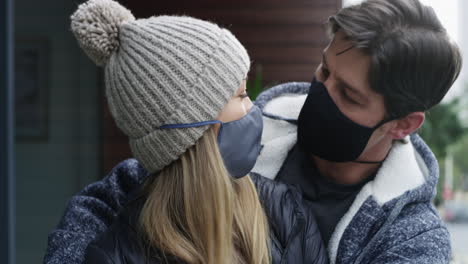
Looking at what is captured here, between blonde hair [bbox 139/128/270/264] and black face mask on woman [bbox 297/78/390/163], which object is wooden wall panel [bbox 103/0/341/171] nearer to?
black face mask on woman [bbox 297/78/390/163]

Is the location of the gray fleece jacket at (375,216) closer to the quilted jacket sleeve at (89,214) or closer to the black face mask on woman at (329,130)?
the quilted jacket sleeve at (89,214)

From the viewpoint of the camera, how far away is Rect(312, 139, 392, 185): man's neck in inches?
71.9

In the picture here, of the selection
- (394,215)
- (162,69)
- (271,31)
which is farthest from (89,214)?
(271,31)

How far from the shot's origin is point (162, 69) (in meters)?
1.42

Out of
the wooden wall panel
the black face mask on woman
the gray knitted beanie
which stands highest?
the gray knitted beanie

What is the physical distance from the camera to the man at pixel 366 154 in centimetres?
162

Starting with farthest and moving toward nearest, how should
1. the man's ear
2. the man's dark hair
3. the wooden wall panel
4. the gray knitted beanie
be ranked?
the wooden wall panel < the man's ear < the man's dark hair < the gray knitted beanie

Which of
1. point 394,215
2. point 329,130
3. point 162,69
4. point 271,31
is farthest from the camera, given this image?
point 271,31

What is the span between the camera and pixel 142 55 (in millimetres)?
1435

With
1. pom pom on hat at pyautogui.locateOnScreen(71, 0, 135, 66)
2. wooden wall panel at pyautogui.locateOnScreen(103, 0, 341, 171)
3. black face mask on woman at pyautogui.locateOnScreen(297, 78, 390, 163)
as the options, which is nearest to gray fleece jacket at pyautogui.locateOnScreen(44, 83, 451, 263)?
black face mask on woman at pyautogui.locateOnScreen(297, 78, 390, 163)

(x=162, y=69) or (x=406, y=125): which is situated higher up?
(x=162, y=69)

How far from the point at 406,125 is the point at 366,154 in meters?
0.15

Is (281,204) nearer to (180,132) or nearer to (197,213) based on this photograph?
(197,213)

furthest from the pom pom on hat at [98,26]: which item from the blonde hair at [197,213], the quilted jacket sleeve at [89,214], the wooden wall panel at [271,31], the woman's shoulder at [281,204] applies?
the wooden wall panel at [271,31]
